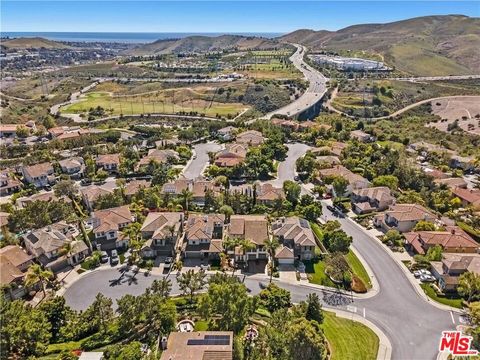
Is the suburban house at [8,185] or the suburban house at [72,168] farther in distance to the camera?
the suburban house at [72,168]

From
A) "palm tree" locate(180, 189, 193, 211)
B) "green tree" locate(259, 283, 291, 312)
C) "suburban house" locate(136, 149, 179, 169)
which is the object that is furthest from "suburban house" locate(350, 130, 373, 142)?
Result: "green tree" locate(259, 283, 291, 312)

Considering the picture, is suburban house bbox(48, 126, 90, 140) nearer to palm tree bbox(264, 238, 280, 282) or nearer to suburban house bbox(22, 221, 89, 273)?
suburban house bbox(22, 221, 89, 273)

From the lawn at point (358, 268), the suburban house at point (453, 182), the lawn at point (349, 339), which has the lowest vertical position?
the lawn at point (349, 339)

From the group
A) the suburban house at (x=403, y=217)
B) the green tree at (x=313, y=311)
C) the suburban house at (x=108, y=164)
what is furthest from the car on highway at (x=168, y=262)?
the suburban house at (x=108, y=164)

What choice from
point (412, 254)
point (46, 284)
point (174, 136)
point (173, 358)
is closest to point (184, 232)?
point (46, 284)

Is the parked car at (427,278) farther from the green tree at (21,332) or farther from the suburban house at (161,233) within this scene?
the green tree at (21,332)
